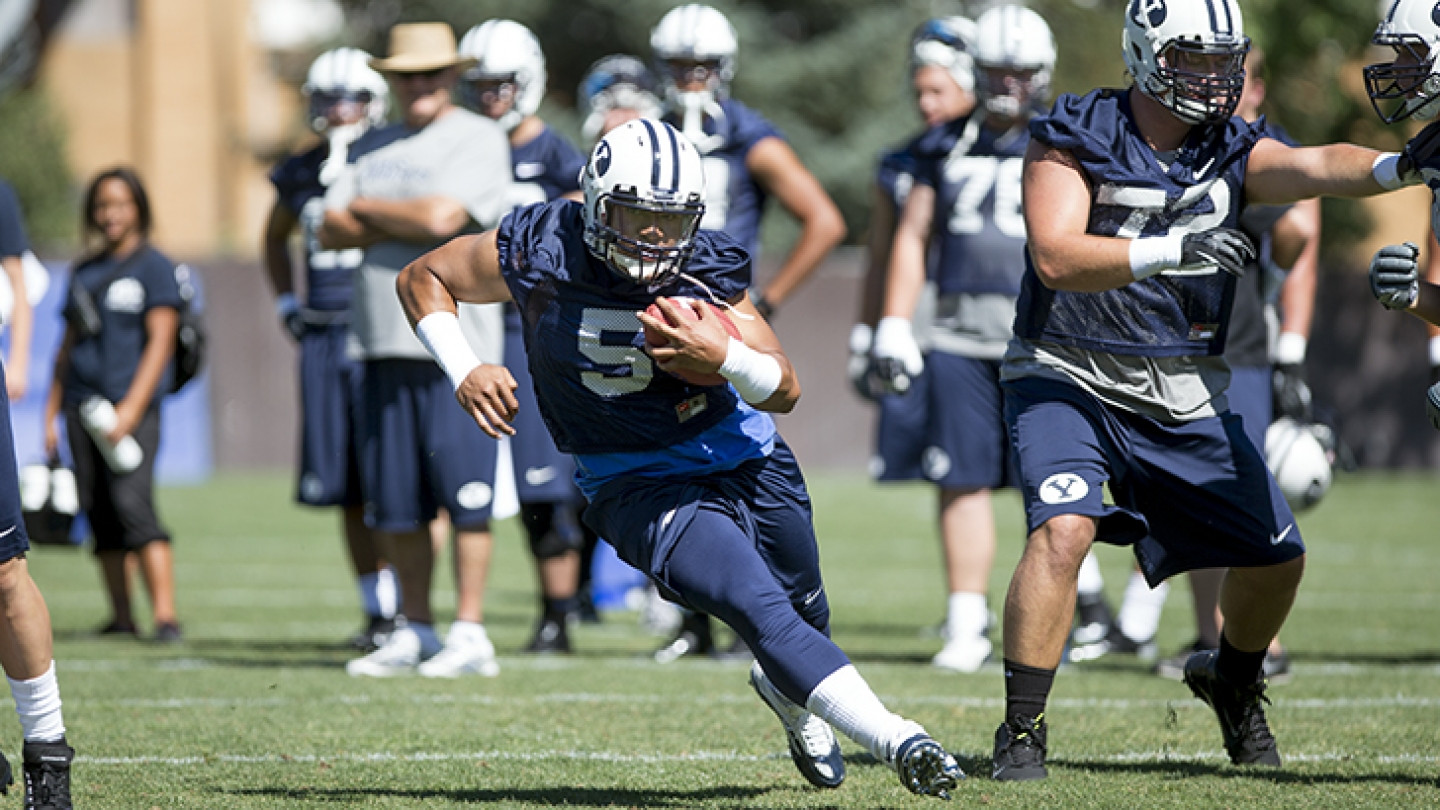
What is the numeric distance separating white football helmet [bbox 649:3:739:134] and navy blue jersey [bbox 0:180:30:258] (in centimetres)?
270

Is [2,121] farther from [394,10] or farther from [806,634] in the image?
[806,634]

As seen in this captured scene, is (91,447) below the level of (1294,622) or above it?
above

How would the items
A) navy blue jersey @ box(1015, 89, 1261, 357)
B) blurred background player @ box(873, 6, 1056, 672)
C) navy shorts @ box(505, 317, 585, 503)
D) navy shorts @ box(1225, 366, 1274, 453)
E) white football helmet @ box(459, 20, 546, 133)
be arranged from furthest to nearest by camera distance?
1. white football helmet @ box(459, 20, 546, 133)
2. navy shorts @ box(505, 317, 585, 503)
3. blurred background player @ box(873, 6, 1056, 672)
4. navy shorts @ box(1225, 366, 1274, 453)
5. navy blue jersey @ box(1015, 89, 1261, 357)

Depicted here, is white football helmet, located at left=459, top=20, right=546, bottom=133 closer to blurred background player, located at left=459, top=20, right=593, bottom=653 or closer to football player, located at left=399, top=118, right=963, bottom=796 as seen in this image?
blurred background player, located at left=459, top=20, right=593, bottom=653

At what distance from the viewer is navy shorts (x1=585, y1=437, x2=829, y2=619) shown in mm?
4352

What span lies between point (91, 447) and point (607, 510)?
4.75m

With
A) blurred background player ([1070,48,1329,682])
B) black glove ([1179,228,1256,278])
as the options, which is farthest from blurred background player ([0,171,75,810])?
blurred background player ([1070,48,1329,682])

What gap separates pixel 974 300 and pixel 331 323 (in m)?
2.84

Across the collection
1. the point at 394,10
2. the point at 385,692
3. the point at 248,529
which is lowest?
the point at 248,529

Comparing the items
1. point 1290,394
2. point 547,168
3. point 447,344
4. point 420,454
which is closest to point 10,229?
point 420,454

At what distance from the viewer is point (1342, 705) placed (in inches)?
235

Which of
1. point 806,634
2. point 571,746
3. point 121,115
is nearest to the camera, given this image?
point 806,634

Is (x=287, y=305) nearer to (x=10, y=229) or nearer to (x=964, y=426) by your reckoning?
(x=10, y=229)

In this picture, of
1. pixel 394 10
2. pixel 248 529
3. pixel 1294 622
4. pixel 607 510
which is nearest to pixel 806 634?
pixel 607 510
